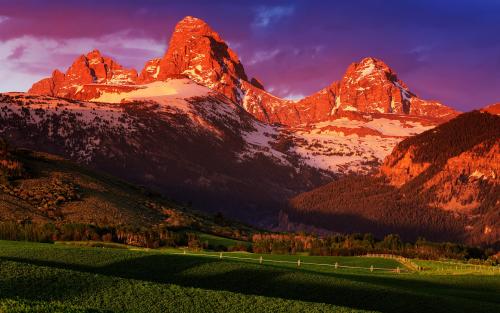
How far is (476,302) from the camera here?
60.5 metres

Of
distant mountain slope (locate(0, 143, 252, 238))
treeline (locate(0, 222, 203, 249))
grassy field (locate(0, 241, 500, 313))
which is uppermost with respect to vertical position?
distant mountain slope (locate(0, 143, 252, 238))

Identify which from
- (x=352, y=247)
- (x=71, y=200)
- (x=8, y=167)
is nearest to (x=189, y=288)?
(x=352, y=247)

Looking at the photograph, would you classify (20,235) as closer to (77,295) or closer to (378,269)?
(378,269)

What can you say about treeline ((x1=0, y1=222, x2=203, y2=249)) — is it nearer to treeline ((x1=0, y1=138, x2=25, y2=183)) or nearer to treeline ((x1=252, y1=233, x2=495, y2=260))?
treeline ((x1=252, y1=233, x2=495, y2=260))

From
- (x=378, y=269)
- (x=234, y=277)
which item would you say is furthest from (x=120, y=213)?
(x=234, y=277)

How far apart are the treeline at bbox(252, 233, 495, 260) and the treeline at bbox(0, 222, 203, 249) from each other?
49.3 feet

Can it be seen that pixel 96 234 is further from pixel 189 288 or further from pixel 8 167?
pixel 189 288

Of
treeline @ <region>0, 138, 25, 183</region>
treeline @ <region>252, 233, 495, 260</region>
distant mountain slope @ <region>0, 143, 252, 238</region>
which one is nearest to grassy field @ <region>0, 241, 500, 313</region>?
treeline @ <region>252, 233, 495, 260</region>

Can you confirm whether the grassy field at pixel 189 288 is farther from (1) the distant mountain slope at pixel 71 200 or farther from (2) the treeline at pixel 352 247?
(1) the distant mountain slope at pixel 71 200

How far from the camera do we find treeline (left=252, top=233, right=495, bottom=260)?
13638cm

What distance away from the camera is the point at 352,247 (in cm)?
14600

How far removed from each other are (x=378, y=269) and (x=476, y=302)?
43.8m

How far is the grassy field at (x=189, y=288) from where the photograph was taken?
46.0 meters

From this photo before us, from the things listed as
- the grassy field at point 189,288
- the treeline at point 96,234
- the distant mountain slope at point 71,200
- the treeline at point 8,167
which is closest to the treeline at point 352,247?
the treeline at point 96,234
